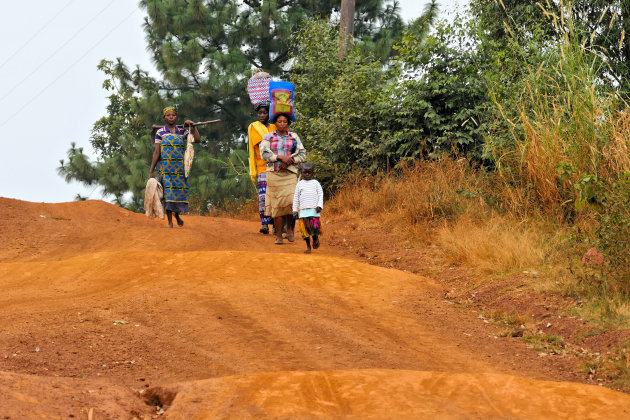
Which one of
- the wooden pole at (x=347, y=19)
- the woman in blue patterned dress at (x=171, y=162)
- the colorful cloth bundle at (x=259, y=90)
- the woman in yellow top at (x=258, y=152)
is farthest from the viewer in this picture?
the wooden pole at (x=347, y=19)

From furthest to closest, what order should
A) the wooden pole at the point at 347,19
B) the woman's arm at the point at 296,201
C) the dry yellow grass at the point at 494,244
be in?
the wooden pole at the point at 347,19 < the woman's arm at the point at 296,201 < the dry yellow grass at the point at 494,244

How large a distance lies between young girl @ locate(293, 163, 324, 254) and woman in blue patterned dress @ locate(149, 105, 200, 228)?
3.17 meters

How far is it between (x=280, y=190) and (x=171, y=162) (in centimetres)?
264

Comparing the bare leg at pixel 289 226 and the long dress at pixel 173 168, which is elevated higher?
the long dress at pixel 173 168

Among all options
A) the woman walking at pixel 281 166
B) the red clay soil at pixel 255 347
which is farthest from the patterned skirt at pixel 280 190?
the red clay soil at pixel 255 347

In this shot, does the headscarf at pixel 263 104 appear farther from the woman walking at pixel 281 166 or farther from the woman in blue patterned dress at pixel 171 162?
the woman walking at pixel 281 166

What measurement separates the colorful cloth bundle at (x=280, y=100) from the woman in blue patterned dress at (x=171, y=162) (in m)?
1.95

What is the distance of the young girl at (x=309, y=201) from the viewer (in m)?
9.90

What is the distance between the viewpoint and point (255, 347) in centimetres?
585

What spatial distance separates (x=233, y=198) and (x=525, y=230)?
12.3m

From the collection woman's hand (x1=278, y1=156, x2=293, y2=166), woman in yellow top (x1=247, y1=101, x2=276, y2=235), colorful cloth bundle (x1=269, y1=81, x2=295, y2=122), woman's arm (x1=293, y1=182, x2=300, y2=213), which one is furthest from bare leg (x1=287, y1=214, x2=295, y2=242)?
colorful cloth bundle (x1=269, y1=81, x2=295, y2=122)

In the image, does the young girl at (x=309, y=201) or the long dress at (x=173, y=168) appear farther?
the long dress at (x=173, y=168)

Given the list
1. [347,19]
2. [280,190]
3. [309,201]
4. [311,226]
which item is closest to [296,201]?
[309,201]

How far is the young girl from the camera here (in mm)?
9898
